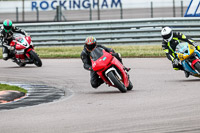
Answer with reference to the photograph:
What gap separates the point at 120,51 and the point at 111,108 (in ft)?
49.6

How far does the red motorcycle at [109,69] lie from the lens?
12180 millimetres

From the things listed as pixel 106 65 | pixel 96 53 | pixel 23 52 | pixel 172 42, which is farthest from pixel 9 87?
pixel 23 52

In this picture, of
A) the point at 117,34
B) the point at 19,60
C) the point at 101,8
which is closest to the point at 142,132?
the point at 19,60

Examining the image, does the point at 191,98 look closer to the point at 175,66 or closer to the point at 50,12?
the point at 175,66

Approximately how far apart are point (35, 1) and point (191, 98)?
114ft

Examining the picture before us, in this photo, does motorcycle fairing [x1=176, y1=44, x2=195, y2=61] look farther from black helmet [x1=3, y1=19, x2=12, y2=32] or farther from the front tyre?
black helmet [x1=3, y1=19, x2=12, y2=32]

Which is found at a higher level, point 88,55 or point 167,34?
point 167,34

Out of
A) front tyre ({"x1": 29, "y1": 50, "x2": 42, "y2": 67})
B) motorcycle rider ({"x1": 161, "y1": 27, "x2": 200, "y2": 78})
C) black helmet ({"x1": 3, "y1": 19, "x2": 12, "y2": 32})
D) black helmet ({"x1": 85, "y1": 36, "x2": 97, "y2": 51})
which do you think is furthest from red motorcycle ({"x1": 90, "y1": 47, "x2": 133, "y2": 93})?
black helmet ({"x1": 3, "y1": 19, "x2": 12, "y2": 32})

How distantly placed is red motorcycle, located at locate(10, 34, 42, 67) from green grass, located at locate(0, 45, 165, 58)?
3.92 meters

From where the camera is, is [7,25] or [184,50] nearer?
[184,50]

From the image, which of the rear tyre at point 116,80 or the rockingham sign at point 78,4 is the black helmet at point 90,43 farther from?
the rockingham sign at point 78,4

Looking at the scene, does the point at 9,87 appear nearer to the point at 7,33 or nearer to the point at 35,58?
the point at 35,58

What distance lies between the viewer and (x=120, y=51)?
81.9ft

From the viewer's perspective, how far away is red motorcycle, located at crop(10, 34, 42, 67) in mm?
19359
